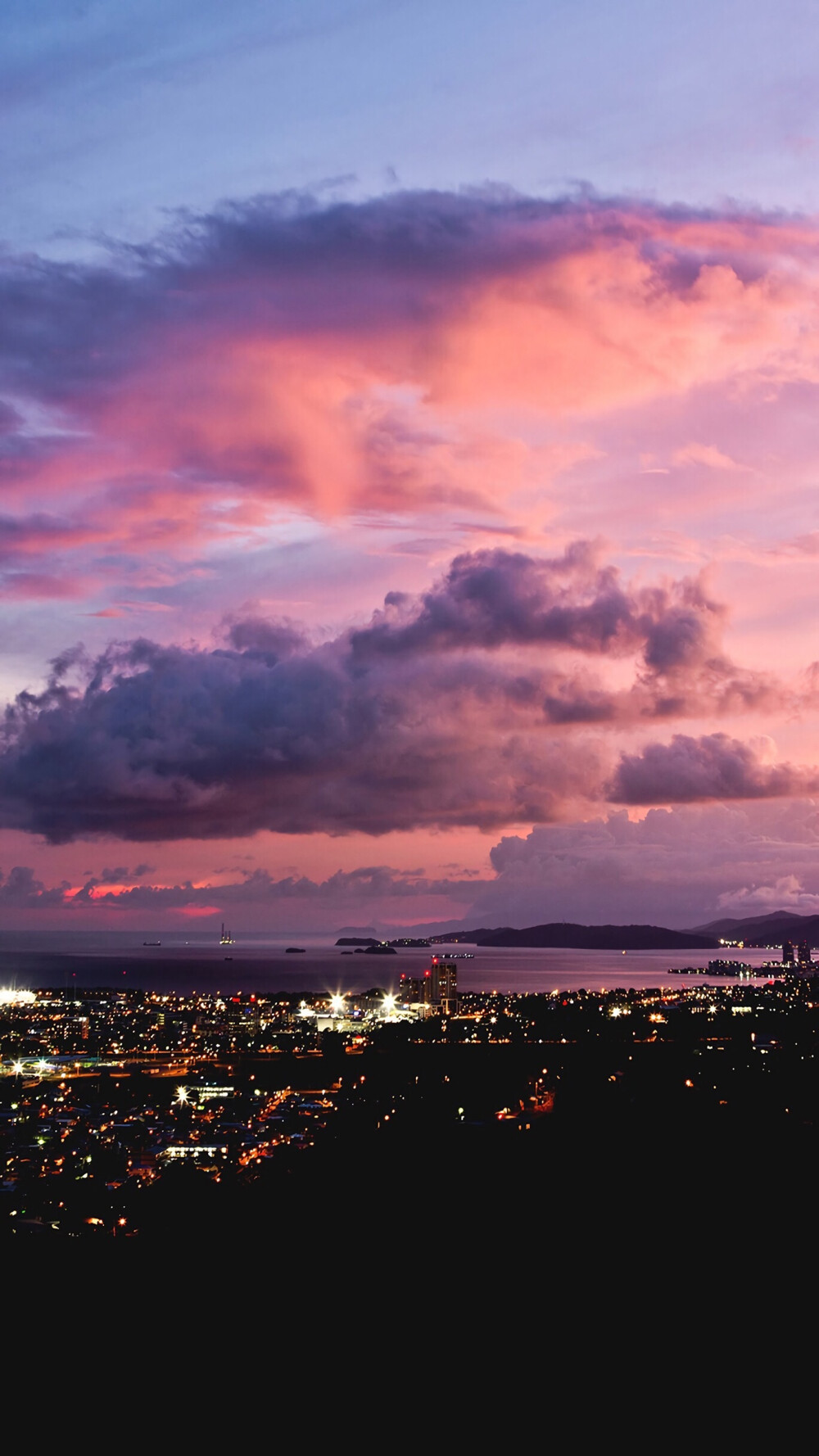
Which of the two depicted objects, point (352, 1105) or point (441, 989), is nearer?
point (352, 1105)

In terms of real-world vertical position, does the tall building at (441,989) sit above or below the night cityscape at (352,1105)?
below

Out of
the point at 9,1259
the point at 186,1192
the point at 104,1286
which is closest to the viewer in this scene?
the point at 104,1286

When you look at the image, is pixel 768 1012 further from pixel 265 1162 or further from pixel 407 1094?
pixel 265 1162

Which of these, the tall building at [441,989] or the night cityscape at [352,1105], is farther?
the tall building at [441,989]

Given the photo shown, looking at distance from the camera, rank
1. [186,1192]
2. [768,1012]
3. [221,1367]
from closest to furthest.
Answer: [221,1367], [186,1192], [768,1012]

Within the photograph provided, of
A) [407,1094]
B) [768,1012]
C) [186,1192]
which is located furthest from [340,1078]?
[768,1012]

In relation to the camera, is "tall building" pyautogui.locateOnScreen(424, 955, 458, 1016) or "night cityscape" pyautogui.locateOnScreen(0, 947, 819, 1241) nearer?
"night cityscape" pyautogui.locateOnScreen(0, 947, 819, 1241)

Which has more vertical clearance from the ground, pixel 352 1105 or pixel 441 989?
pixel 352 1105

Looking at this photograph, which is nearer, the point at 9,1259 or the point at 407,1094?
the point at 9,1259

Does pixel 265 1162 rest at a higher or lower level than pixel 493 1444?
lower

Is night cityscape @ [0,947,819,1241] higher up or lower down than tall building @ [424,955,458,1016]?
higher up

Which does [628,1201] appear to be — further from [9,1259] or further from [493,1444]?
[493,1444]
